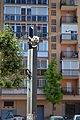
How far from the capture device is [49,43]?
4694cm

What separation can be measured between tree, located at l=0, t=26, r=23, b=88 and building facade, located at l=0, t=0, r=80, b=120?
25.3 m

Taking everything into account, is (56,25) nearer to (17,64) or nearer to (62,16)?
(62,16)

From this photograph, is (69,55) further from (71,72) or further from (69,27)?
(69,27)

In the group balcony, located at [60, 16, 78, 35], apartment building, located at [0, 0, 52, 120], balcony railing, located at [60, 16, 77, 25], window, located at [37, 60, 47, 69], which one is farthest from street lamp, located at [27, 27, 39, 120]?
balcony railing, located at [60, 16, 77, 25]

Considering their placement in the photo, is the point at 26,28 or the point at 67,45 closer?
the point at 26,28

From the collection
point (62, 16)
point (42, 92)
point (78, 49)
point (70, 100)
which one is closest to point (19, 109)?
point (42, 92)

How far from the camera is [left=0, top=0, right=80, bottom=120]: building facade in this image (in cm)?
4547

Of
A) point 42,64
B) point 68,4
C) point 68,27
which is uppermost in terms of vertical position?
point 68,4

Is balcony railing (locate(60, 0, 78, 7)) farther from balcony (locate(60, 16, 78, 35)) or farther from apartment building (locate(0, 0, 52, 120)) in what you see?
balcony (locate(60, 16, 78, 35))

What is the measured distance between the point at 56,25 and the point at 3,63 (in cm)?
2914

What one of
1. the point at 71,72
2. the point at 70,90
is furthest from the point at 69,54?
the point at 70,90

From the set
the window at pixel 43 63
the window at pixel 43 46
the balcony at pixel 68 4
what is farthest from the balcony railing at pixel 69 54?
the balcony at pixel 68 4

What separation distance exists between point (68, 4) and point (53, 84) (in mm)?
12370

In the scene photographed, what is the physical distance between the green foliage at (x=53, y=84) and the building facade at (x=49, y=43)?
171 centimetres
